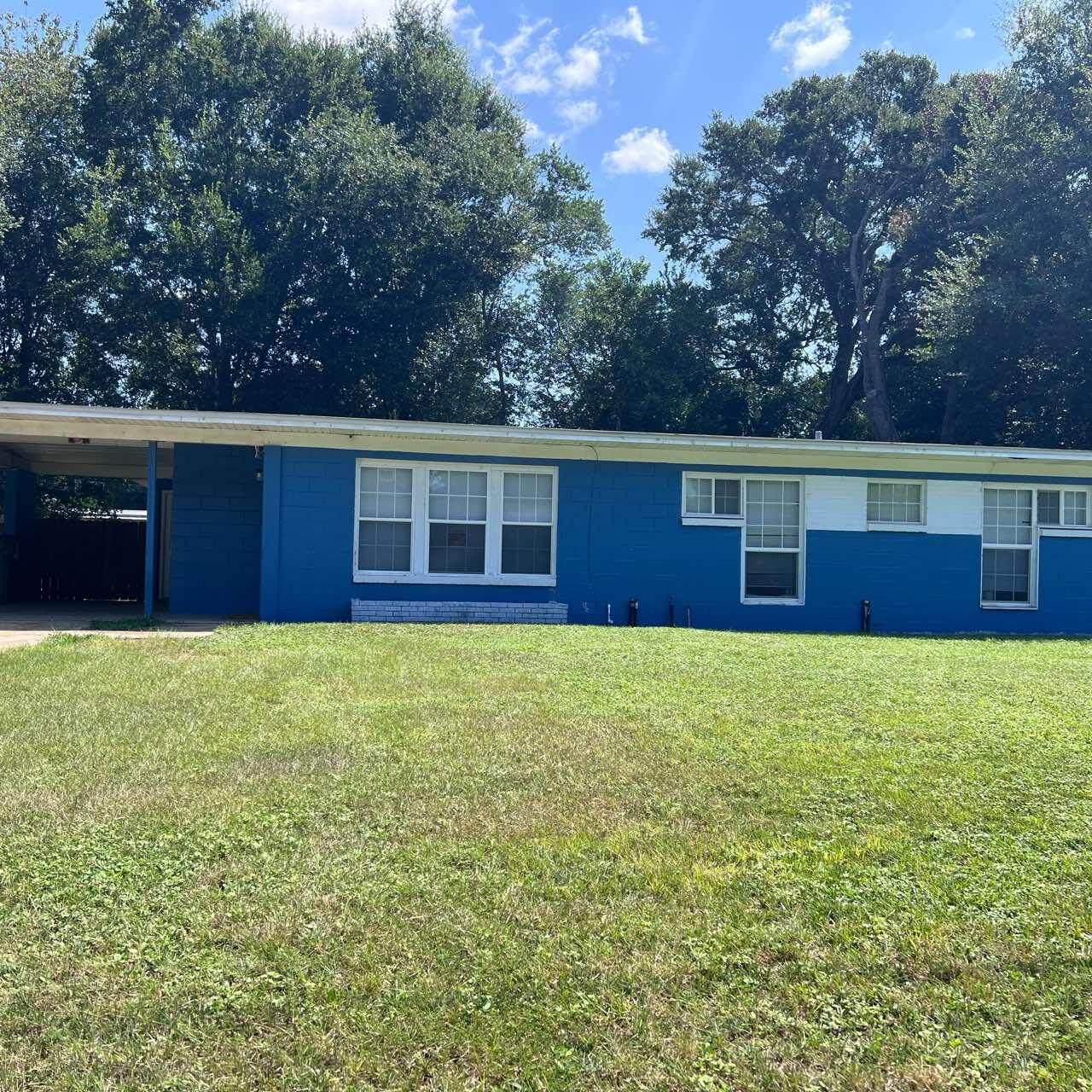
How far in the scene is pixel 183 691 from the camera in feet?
23.0

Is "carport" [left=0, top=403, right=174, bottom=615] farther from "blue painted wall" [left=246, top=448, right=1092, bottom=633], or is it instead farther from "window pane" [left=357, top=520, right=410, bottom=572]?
"window pane" [left=357, top=520, right=410, bottom=572]

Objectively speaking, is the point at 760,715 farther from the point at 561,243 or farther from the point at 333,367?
the point at 561,243

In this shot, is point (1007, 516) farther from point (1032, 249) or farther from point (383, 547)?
point (1032, 249)

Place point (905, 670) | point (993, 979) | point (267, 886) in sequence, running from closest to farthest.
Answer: point (993, 979) < point (267, 886) < point (905, 670)

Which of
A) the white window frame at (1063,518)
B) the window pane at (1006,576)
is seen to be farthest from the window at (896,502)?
the white window frame at (1063,518)

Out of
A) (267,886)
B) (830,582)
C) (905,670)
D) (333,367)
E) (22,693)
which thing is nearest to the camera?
(267,886)

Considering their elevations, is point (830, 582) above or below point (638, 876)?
above

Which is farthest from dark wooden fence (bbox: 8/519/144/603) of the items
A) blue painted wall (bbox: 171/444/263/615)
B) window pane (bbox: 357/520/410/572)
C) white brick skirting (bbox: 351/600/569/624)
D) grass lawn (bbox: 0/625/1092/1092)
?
grass lawn (bbox: 0/625/1092/1092)

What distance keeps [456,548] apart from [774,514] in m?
4.41

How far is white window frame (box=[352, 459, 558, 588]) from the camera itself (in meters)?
12.8

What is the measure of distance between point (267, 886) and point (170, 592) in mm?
11196

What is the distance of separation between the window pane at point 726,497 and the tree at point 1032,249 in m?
13.0

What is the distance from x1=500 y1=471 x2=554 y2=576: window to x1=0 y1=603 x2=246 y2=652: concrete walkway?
353 cm

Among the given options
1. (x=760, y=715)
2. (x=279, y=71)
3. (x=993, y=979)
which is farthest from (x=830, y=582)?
(x=279, y=71)
